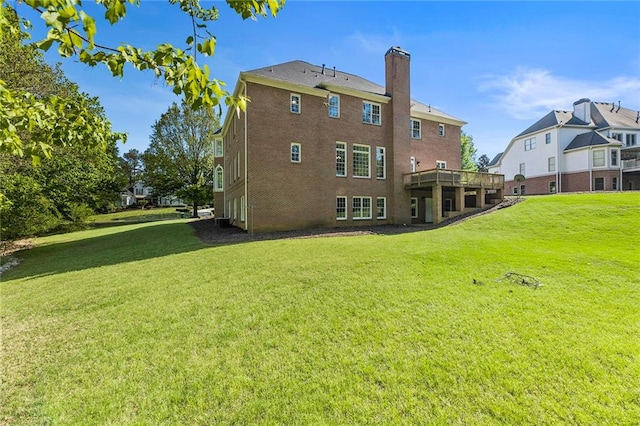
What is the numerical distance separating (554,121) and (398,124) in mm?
25294

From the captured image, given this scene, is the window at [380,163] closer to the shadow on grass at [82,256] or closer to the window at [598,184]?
the shadow on grass at [82,256]

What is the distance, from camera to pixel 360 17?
9.55 metres

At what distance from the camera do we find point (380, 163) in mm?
20719

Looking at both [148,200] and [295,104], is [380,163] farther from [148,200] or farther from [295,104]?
[148,200]

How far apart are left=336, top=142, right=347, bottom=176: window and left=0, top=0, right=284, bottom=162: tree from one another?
15629 millimetres

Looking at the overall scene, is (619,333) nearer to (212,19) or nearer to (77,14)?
(77,14)

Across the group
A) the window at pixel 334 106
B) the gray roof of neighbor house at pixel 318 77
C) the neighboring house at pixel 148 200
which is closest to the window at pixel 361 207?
the window at pixel 334 106

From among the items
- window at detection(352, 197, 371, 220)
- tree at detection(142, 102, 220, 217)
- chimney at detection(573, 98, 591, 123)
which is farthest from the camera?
tree at detection(142, 102, 220, 217)

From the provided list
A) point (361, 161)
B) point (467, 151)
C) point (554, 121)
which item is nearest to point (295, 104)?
point (361, 161)

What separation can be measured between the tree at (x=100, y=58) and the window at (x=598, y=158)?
129 ft

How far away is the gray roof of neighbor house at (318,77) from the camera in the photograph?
17.7m

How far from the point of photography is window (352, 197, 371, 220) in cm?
1978

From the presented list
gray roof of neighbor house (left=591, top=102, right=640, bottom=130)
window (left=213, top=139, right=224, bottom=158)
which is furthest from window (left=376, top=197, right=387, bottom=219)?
gray roof of neighbor house (left=591, top=102, right=640, bottom=130)

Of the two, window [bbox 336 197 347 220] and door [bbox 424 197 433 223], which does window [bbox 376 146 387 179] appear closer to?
window [bbox 336 197 347 220]
